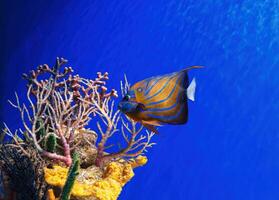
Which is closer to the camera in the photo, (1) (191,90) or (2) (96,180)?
(1) (191,90)

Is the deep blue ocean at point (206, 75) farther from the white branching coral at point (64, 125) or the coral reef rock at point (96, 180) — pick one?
the coral reef rock at point (96, 180)

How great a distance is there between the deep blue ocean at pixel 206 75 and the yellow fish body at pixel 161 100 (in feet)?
13.6

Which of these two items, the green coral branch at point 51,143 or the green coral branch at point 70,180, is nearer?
the green coral branch at point 70,180

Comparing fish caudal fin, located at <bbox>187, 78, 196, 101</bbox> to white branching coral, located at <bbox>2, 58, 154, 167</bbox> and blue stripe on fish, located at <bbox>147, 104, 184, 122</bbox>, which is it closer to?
blue stripe on fish, located at <bbox>147, 104, 184, 122</bbox>

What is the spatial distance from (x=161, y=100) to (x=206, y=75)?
4.59 meters

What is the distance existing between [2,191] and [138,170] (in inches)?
139

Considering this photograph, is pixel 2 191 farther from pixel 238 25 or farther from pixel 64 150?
pixel 238 25

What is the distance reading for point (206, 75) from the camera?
→ 645 centimetres

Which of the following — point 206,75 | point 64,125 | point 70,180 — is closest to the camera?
point 70,180

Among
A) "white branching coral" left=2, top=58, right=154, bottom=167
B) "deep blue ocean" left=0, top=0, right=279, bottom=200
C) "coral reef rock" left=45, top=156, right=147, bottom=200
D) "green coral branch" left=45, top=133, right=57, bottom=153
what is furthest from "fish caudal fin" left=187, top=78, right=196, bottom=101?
"deep blue ocean" left=0, top=0, right=279, bottom=200

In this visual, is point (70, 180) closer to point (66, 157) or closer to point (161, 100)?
point (66, 157)

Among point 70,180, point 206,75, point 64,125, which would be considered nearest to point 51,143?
point 64,125

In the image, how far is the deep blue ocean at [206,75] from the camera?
6.27 metres

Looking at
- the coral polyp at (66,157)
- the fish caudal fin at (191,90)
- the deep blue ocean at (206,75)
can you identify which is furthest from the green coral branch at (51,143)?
the deep blue ocean at (206,75)
